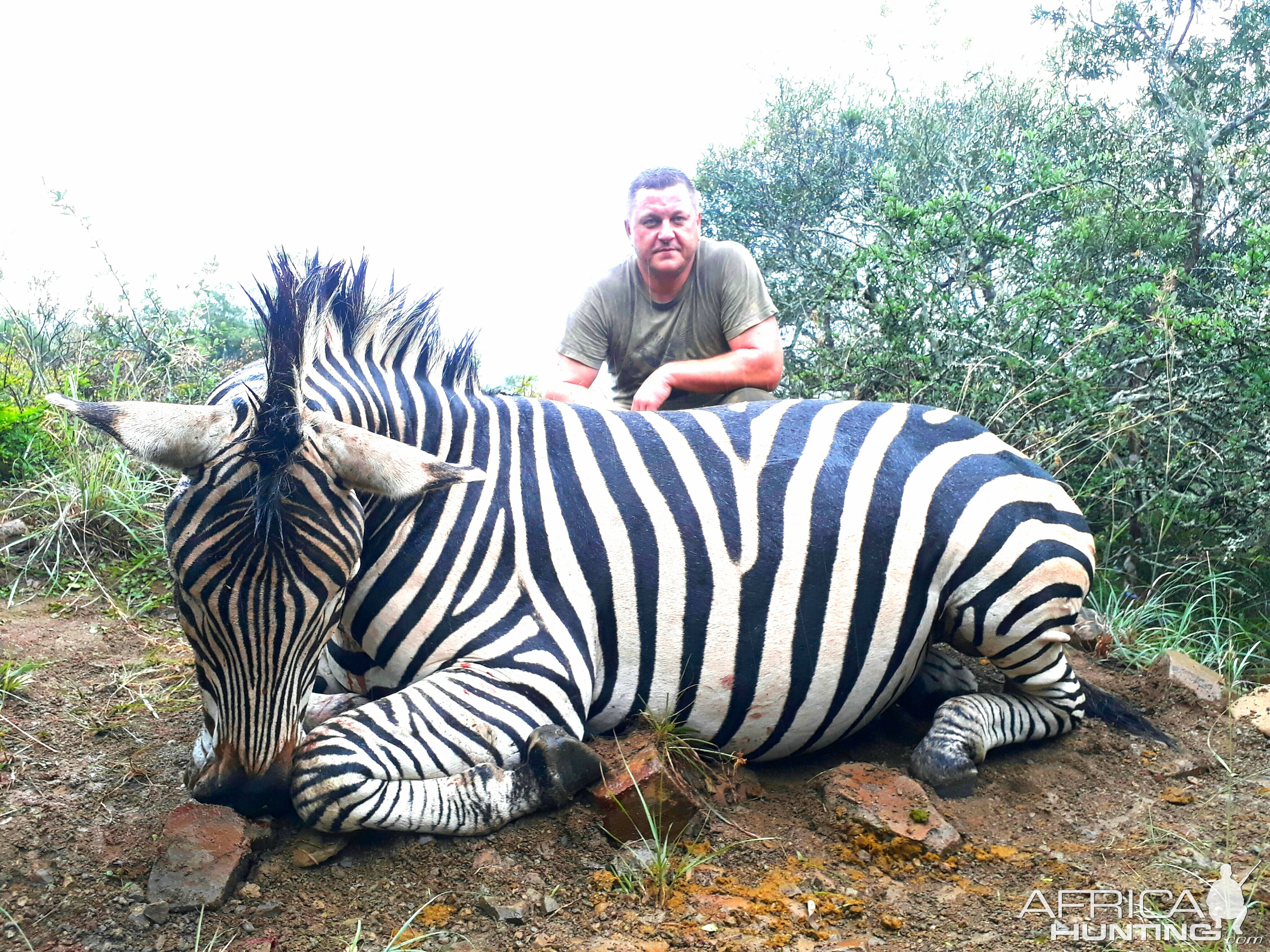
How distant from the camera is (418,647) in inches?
108

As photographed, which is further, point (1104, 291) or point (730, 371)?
point (1104, 291)

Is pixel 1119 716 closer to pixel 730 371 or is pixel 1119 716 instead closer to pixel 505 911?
pixel 730 371

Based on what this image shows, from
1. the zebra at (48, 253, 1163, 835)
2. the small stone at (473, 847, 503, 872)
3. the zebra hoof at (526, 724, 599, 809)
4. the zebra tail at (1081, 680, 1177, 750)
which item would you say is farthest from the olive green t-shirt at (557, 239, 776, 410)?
the small stone at (473, 847, 503, 872)

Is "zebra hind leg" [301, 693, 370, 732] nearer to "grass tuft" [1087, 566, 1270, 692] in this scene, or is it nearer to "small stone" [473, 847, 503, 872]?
"small stone" [473, 847, 503, 872]

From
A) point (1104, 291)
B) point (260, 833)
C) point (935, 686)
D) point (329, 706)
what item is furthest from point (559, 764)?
point (1104, 291)

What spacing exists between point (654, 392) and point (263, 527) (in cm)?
246

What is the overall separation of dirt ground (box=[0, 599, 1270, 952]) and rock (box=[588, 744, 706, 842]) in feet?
0.29

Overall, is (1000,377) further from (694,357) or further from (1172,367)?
(694,357)

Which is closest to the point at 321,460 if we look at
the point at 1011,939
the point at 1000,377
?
the point at 1011,939

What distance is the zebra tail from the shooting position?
11.8 feet

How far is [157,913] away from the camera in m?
2.30

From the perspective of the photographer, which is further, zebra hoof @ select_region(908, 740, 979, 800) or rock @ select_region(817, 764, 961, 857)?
zebra hoof @ select_region(908, 740, 979, 800)

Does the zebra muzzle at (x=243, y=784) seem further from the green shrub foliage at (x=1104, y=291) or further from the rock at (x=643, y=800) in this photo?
the green shrub foliage at (x=1104, y=291)

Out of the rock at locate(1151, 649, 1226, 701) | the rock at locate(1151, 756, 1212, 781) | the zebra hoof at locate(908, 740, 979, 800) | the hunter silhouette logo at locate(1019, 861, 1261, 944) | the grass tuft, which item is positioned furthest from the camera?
the grass tuft
